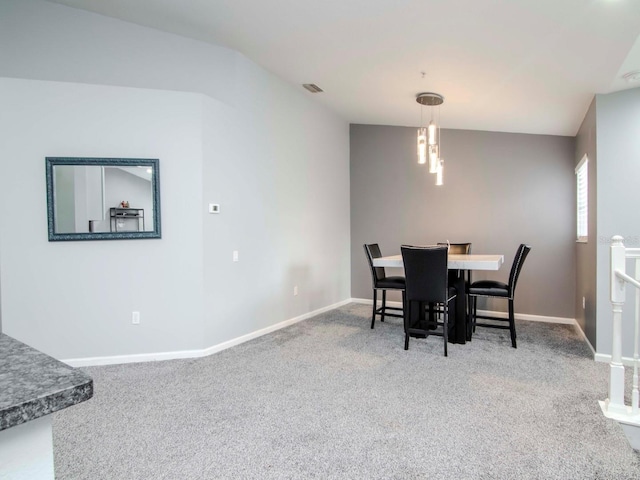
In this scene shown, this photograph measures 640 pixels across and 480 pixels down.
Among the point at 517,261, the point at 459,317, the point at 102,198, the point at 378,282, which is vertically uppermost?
the point at 102,198

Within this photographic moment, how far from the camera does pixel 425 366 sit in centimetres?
335

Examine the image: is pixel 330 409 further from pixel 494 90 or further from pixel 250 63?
pixel 250 63

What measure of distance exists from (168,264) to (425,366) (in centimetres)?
247

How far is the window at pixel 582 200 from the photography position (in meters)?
4.18

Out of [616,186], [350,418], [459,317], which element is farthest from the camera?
[459,317]

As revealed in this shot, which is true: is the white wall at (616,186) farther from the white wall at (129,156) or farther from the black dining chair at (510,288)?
the white wall at (129,156)

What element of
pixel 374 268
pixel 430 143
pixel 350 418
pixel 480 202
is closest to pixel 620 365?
pixel 350 418

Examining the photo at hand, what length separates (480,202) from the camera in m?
5.37

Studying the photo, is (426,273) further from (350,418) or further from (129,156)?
(129,156)

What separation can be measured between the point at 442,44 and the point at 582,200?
8.73 ft

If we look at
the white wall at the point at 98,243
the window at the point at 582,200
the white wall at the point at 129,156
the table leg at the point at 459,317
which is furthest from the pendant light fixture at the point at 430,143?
the white wall at the point at 98,243

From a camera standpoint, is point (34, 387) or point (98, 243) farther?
point (98, 243)

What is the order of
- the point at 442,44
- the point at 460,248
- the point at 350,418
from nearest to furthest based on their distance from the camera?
the point at 350,418
the point at 442,44
the point at 460,248

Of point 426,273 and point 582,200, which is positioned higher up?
point 582,200
